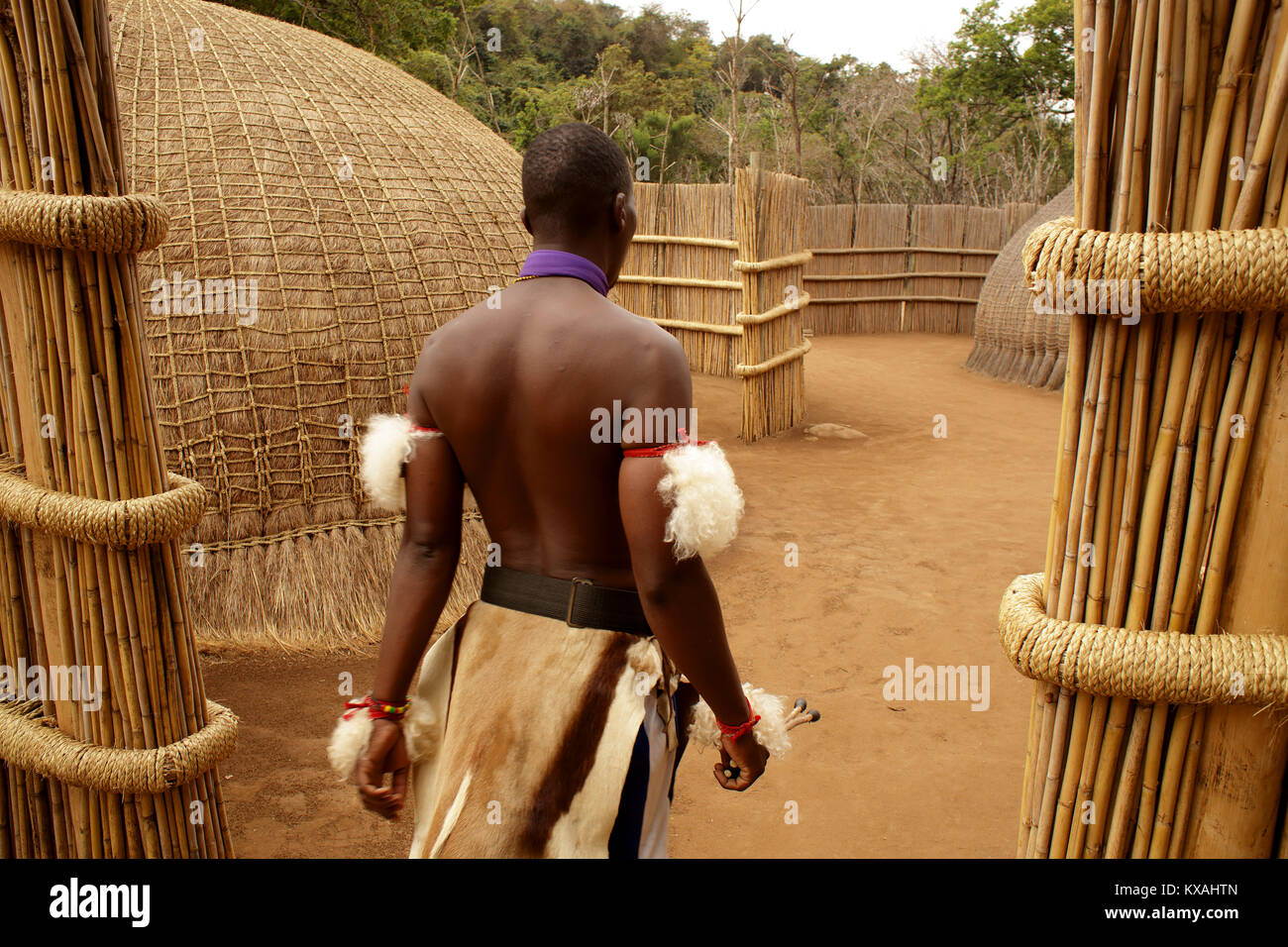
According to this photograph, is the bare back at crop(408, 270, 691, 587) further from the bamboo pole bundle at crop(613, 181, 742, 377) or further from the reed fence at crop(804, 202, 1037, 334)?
the reed fence at crop(804, 202, 1037, 334)

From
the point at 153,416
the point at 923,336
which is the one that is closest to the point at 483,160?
the point at 153,416

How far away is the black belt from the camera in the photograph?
189cm

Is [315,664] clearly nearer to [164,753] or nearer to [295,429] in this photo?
[295,429]

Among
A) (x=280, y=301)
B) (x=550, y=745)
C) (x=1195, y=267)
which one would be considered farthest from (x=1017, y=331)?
(x=550, y=745)

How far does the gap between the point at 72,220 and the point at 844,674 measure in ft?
12.6

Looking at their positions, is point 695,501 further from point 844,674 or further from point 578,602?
point 844,674

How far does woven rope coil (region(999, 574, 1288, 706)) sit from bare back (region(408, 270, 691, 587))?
2.70 ft

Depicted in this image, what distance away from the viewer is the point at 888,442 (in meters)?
9.31

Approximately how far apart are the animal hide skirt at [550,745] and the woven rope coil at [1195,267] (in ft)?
3.50

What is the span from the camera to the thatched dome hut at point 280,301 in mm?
4785

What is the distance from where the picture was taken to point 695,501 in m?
1.77

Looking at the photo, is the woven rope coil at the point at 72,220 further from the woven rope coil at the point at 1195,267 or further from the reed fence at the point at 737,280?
the reed fence at the point at 737,280
